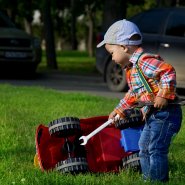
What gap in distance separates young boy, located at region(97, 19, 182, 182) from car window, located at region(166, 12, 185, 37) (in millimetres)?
7471

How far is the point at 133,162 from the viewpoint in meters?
5.14

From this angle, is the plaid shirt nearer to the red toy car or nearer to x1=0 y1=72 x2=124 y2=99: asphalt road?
the red toy car

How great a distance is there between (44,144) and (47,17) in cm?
1563

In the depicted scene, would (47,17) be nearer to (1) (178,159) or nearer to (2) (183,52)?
(2) (183,52)

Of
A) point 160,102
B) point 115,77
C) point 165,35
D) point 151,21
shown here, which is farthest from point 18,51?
point 160,102

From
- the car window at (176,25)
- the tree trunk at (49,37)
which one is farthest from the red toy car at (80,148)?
the tree trunk at (49,37)

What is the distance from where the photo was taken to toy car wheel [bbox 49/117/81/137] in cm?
509

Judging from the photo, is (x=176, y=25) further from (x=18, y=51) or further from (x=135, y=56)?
(x=135, y=56)

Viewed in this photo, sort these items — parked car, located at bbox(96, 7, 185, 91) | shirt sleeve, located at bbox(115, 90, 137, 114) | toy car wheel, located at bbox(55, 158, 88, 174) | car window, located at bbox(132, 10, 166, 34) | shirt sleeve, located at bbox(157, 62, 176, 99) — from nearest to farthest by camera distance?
shirt sleeve, located at bbox(157, 62, 176, 99) → shirt sleeve, located at bbox(115, 90, 137, 114) → toy car wheel, located at bbox(55, 158, 88, 174) → parked car, located at bbox(96, 7, 185, 91) → car window, located at bbox(132, 10, 166, 34)

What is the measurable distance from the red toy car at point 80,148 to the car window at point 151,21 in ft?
23.7

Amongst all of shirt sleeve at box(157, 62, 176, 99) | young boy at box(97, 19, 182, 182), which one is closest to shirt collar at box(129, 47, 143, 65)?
young boy at box(97, 19, 182, 182)

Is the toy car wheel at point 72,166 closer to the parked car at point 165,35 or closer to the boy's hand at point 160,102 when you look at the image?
the boy's hand at point 160,102

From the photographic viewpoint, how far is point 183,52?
11.7 m

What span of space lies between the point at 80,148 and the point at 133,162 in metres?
0.46
